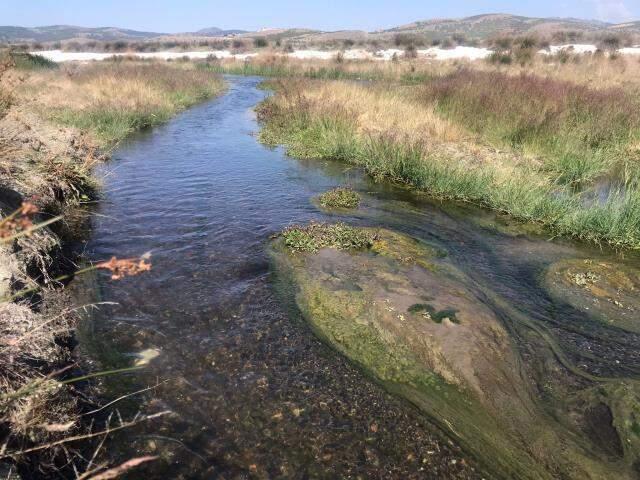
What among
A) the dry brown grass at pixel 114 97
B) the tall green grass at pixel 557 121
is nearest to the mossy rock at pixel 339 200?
the tall green grass at pixel 557 121

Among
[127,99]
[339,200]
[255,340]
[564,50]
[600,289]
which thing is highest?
[564,50]

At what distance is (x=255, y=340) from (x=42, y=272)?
2.60 meters

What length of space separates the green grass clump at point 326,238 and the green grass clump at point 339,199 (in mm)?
1760

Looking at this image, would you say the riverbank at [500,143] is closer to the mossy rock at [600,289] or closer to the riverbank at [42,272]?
the mossy rock at [600,289]

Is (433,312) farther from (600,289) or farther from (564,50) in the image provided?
(564,50)

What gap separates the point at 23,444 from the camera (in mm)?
2789

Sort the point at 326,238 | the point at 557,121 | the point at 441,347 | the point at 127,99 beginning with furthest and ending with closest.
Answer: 1. the point at 127,99
2. the point at 557,121
3. the point at 326,238
4. the point at 441,347

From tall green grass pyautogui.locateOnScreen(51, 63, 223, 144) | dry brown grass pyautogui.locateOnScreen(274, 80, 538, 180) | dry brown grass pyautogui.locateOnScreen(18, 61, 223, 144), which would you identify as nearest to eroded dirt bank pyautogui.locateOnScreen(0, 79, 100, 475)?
tall green grass pyautogui.locateOnScreen(51, 63, 223, 144)

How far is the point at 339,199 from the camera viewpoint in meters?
9.22

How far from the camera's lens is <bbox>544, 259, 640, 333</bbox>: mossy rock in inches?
217

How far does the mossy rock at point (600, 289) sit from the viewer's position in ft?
18.1

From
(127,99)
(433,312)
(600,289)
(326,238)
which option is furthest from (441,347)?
(127,99)

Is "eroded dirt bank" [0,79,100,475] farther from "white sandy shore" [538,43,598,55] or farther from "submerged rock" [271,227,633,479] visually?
"white sandy shore" [538,43,598,55]

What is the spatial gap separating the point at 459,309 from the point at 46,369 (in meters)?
4.32
